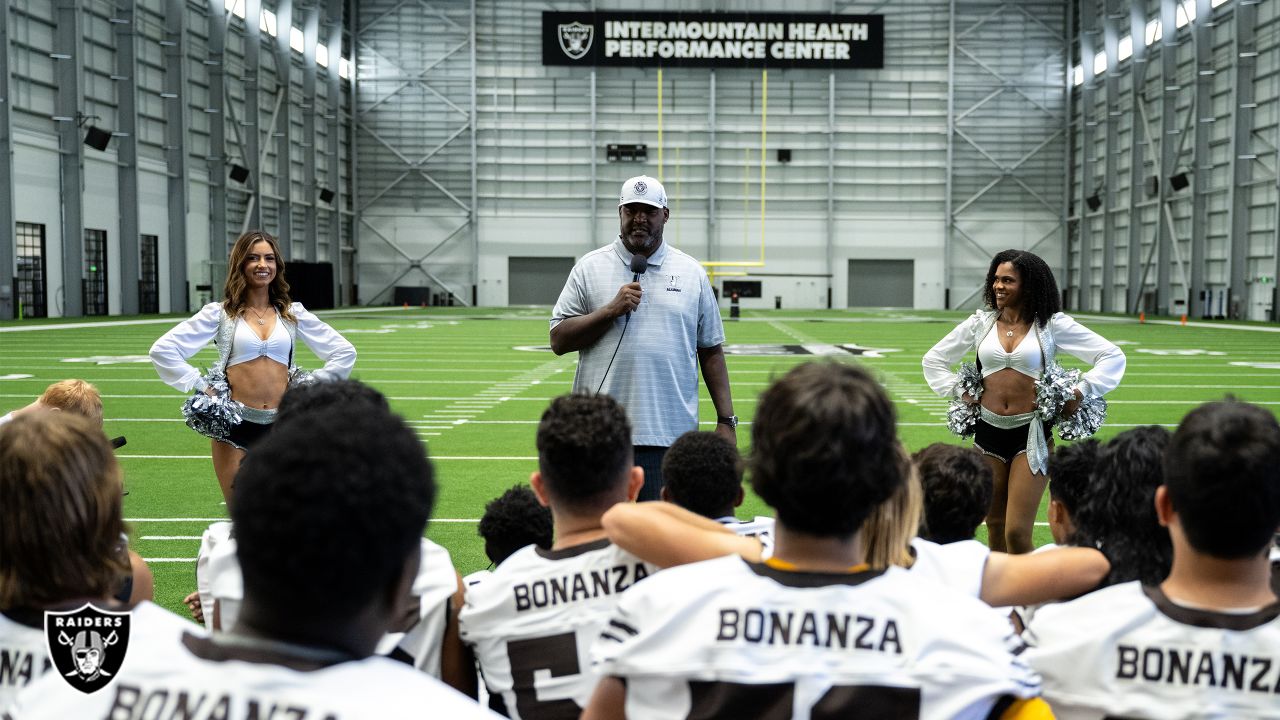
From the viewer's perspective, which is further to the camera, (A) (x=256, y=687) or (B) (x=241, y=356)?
(B) (x=241, y=356)

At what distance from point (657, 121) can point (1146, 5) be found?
18298mm

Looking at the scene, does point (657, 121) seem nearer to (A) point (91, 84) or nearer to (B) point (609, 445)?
(A) point (91, 84)

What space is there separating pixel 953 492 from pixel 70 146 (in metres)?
29.8

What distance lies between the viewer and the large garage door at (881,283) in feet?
154

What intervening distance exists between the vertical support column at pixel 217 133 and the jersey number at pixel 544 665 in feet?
114

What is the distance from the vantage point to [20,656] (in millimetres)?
1754

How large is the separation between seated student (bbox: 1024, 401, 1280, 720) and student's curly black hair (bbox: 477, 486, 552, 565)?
1.71 m

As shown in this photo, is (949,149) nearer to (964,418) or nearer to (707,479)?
(964,418)

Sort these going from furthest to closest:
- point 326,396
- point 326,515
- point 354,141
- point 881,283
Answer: point 881,283, point 354,141, point 326,396, point 326,515

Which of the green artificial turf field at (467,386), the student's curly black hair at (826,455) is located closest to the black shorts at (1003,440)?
the green artificial turf field at (467,386)

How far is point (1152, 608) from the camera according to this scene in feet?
6.12

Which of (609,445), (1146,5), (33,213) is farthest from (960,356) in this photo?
(1146,5)

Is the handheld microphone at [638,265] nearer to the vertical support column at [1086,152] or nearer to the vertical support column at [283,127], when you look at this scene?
the vertical support column at [283,127]

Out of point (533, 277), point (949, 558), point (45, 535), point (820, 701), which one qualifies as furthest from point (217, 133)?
point (820, 701)
